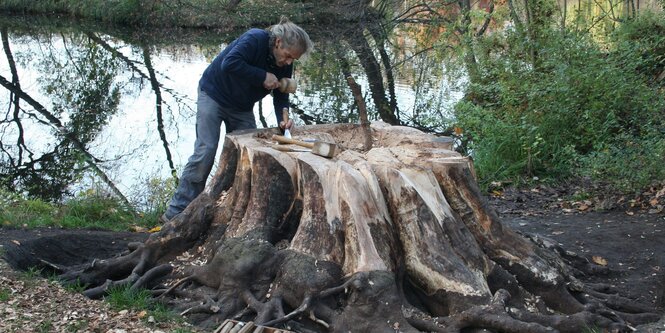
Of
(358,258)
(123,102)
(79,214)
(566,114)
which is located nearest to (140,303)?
(358,258)

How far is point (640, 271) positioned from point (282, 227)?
8.67 feet

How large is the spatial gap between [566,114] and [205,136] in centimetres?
482

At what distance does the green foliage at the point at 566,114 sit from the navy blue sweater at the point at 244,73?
3.70 m

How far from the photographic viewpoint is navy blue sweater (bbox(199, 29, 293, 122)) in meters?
5.79

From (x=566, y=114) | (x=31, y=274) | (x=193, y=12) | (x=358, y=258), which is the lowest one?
(x=358, y=258)

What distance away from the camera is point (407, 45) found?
19.8 m

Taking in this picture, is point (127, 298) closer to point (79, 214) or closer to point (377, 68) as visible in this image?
point (79, 214)

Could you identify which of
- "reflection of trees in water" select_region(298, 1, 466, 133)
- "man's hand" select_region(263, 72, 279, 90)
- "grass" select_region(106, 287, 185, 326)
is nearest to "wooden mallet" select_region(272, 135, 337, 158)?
"man's hand" select_region(263, 72, 279, 90)

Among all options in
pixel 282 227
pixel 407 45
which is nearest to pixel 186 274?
pixel 282 227

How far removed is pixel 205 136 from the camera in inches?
247

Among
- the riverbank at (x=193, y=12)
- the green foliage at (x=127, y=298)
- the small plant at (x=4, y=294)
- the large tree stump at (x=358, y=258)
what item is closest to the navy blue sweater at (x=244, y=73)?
the large tree stump at (x=358, y=258)

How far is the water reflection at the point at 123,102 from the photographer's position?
33.4ft

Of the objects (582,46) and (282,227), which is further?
(582,46)

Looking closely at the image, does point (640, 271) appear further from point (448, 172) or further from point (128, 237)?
point (128, 237)
